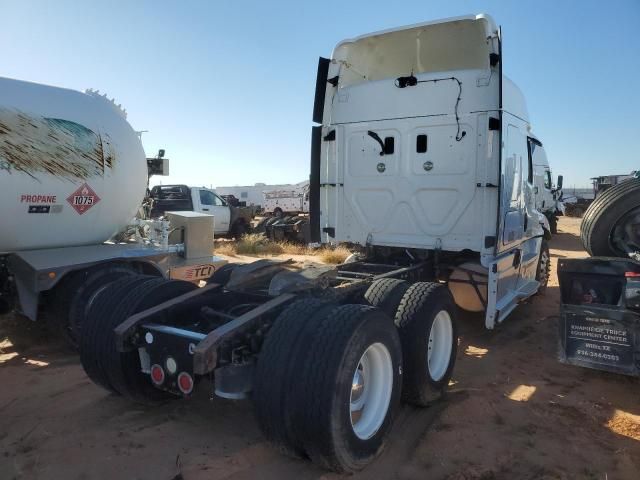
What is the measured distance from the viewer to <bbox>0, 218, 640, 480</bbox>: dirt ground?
320 cm

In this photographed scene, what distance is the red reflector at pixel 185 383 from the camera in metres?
3.15

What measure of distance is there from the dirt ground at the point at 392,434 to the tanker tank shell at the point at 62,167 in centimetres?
162

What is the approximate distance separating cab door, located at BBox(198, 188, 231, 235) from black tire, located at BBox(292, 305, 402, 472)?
1375 centimetres

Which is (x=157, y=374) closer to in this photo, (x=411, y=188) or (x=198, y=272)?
(x=411, y=188)

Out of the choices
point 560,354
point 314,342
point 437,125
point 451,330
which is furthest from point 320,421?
point 437,125

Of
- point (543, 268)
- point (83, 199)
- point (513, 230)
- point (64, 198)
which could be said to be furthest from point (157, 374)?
point (543, 268)

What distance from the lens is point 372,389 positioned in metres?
3.42

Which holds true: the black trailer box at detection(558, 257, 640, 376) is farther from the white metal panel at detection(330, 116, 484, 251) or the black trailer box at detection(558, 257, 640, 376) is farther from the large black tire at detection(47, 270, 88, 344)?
the large black tire at detection(47, 270, 88, 344)

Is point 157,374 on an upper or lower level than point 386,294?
lower

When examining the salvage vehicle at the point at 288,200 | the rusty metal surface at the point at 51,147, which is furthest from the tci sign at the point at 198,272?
the salvage vehicle at the point at 288,200

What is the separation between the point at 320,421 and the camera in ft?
9.10

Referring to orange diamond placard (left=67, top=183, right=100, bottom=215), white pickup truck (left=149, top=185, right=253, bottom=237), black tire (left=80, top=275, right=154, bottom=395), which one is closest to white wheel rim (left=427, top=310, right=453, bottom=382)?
black tire (left=80, top=275, right=154, bottom=395)

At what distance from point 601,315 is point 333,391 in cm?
285

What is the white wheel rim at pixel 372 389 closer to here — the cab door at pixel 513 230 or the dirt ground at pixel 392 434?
the dirt ground at pixel 392 434
